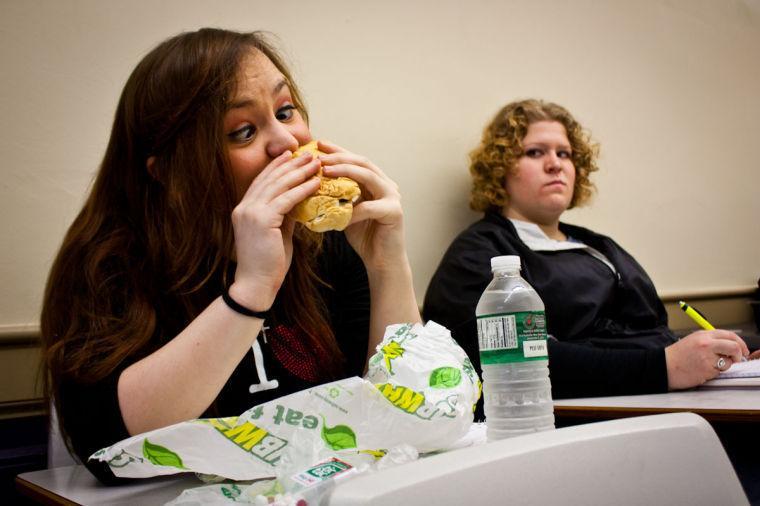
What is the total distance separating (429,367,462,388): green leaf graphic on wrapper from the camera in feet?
2.56

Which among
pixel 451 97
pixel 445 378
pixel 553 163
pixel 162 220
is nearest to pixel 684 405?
pixel 445 378

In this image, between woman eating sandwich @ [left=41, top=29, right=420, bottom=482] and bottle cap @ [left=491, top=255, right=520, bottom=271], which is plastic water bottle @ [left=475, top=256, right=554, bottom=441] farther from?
woman eating sandwich @ [left=41, top=29, right=420, bottom=482]

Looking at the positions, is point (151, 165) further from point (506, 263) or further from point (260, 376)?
point (506, 263)

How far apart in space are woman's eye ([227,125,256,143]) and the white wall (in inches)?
22.8

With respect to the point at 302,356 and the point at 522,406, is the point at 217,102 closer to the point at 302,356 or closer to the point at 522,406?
the point at 302,356

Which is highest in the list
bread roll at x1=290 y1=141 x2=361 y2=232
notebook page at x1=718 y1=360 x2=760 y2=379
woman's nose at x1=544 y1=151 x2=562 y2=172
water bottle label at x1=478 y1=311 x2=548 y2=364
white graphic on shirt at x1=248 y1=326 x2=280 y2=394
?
woman's nose at x1=544 y1=151 x2=562 y2=172

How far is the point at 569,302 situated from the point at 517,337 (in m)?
0.98

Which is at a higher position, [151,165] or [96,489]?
[151,165]

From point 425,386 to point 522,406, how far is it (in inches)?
9.0

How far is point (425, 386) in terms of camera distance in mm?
776

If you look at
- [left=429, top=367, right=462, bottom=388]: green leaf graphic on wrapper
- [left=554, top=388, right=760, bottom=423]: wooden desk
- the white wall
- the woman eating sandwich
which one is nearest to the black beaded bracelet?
the woman eating sandwich

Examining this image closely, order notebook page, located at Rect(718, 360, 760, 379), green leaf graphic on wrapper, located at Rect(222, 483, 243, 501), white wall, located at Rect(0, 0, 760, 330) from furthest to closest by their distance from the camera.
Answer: white wall, located at Rect(0, 0, 760, 330)
notebook page, located at Rect(718, 360, 760, 379)
green leaf graphic on wrapper, located at Rect(222, 483, 243, 501)

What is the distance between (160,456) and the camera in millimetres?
749

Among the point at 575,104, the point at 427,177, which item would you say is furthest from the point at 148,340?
the point at 575,104
